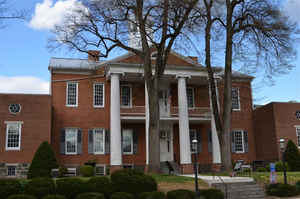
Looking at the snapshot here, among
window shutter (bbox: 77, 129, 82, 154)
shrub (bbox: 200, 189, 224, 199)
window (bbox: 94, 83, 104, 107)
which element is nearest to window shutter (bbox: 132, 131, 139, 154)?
window (bbox: 94, 83, 104, 107)

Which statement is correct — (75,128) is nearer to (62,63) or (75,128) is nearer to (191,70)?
(62,63)

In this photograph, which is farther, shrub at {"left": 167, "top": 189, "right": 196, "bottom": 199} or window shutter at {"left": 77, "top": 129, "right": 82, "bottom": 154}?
window shutter at {"left": 77, "top": 129, "right": 82, "bottom": 154}

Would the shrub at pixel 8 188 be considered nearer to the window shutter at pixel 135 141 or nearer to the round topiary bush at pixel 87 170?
the round topiary bush at pixel 87 170

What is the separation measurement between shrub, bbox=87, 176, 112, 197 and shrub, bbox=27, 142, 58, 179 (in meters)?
9.41

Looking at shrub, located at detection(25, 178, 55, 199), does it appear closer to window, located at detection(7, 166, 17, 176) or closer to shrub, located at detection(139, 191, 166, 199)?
shrub, located at detection(139, 191, 166, 199)

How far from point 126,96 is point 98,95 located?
7.67 feet

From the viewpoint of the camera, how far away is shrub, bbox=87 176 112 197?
1578 centimetres

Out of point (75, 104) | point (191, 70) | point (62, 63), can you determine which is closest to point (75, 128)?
point (75, 104)

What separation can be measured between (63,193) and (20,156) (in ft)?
39.0

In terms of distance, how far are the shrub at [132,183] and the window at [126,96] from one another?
1401 cm

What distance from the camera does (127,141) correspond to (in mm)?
30188

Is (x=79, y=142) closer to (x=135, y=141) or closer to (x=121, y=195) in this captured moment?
(x=135, y=141)

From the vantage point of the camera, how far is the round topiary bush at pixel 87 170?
26.1 m

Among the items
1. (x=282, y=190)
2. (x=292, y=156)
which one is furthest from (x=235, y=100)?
(x=282, y=190)
